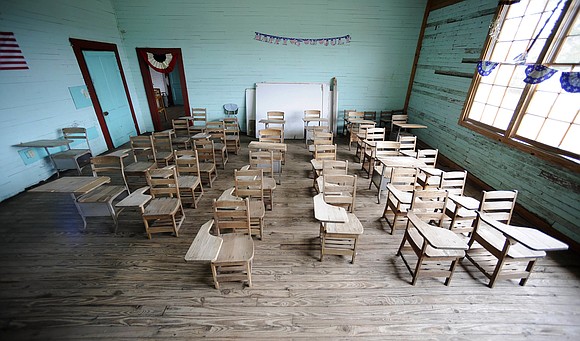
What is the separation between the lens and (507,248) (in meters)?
2.82

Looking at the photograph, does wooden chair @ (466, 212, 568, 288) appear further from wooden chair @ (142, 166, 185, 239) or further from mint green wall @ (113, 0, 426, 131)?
mint green wall @ (113, 0, 426, 131)


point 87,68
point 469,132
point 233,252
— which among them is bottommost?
point 233,252

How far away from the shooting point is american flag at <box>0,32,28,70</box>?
458 centimetres

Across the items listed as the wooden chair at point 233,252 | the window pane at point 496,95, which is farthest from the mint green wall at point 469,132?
the wooden chair at point 233,252

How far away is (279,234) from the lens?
3924 mm

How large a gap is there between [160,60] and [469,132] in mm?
9831

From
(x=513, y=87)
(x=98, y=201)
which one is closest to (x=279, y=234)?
(x=98, y=201)

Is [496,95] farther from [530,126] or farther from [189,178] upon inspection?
[189,178]

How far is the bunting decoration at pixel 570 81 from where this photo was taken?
11.6 feet

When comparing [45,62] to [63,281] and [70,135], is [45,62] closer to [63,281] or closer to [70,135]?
[70,135]

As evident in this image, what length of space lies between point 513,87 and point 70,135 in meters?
10.6

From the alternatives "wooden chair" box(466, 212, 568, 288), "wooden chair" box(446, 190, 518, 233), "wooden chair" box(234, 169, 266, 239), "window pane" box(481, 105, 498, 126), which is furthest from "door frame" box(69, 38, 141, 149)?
"window pane" box(481, 105, 498, 126)

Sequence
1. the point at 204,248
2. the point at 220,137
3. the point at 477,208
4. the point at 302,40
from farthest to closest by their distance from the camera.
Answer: the point at 302,40 < the point at 220,137 < the point at 477,208 < the point at 204,248

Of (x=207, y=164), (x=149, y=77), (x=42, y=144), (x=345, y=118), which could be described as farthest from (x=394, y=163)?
(x=149, y=77)
